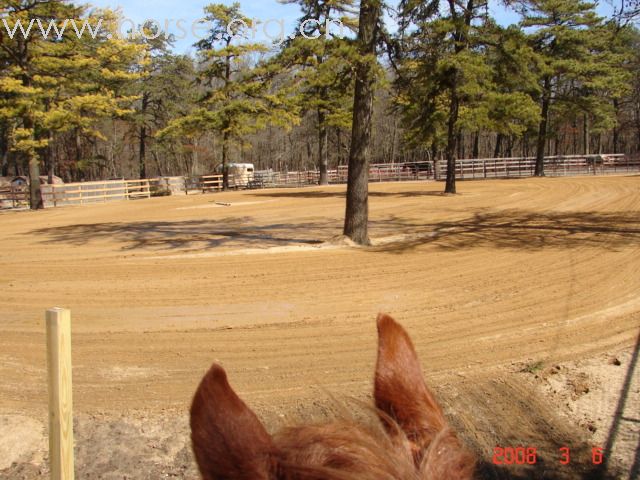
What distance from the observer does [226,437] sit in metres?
Answer: 0.71

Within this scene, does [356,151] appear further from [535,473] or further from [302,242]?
[535,473]

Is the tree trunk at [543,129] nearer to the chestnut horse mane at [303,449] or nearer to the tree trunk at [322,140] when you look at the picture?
the tree trunk at [322,140]

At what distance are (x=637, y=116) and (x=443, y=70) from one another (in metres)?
41.3

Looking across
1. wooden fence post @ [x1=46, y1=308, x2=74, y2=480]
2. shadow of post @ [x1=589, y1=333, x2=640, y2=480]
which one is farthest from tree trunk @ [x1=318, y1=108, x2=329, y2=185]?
wooden fence post @ [x1=46, y1=308, x2=74, y2=480]

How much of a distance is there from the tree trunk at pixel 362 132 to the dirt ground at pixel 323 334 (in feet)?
2.53

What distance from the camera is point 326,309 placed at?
652 cm

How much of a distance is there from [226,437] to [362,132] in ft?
37.0

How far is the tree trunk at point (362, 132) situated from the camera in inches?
426

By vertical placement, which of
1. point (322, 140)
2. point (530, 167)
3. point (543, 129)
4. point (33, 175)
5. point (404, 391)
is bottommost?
point (404, 391)

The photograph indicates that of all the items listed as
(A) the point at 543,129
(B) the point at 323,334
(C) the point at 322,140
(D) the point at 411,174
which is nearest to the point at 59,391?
(B) the point at 323,334
